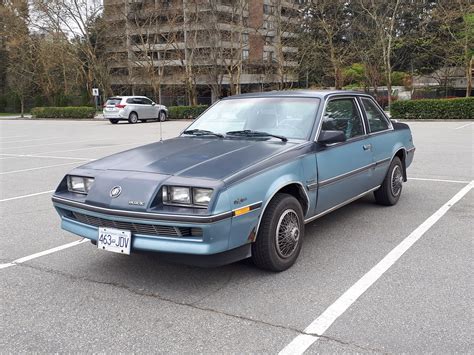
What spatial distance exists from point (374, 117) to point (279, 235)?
2.81 m

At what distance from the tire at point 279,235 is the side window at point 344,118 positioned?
3.79ft

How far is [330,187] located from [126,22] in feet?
130

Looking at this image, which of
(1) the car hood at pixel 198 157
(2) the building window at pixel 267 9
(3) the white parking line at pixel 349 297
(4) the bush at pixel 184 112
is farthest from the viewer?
(2) the building window at pixel 267 9

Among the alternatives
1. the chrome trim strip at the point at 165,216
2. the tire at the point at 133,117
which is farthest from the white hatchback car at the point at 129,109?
the chrome trim strip at the point at 165,216

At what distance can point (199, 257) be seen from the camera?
3.46m

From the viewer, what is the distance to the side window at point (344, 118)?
498cm

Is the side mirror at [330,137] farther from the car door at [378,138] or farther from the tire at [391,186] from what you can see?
the tire at [391,186]

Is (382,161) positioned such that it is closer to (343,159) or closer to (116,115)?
(343,159)

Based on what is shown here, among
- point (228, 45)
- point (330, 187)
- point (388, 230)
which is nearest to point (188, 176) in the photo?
point (330, 187)

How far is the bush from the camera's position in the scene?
1244 inches

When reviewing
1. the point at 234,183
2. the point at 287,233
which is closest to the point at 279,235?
the point at 287,233

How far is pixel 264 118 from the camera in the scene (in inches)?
196

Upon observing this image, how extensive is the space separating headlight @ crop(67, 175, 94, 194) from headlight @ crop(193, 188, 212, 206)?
106cm

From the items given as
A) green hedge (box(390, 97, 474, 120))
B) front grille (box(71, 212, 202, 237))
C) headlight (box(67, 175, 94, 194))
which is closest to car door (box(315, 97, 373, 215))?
front grille (box(71, 212, 202, 237))
